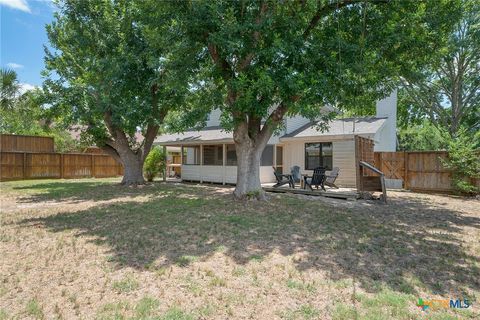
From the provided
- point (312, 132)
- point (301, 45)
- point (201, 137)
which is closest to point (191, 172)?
point (201, 137)

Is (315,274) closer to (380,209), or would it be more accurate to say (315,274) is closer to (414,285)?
(414,285)

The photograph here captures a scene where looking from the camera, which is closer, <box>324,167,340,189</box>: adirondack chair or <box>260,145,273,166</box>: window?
<box>324,167,340,189</box>: adirondack chair

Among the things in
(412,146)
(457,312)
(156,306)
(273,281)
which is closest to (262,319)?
(273,281)

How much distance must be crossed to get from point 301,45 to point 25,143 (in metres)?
20.7

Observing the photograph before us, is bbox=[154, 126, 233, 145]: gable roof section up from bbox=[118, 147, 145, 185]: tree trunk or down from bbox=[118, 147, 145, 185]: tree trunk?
up

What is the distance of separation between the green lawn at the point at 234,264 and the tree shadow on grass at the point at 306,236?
0.09 feet

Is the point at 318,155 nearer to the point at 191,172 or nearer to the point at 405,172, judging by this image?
the point at 405,172

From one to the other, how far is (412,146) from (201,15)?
3195cm

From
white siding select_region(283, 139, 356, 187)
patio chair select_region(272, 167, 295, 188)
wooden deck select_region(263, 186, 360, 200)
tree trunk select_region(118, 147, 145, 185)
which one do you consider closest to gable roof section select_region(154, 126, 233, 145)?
tree trunk select_region(118, 147, 145, 185)

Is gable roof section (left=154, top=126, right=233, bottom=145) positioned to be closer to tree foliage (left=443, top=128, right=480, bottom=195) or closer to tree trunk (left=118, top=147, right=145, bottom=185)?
tree trunk (left=118, top=147, right=145, bottom=185)

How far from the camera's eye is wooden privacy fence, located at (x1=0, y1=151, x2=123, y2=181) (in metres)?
18.8

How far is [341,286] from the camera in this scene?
404 cm

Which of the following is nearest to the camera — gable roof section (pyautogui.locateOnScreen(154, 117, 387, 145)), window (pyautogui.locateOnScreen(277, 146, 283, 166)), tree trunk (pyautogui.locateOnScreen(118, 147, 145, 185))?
gable roof section (pyautogui.locateOnScreen(154, 117, 387, 145))

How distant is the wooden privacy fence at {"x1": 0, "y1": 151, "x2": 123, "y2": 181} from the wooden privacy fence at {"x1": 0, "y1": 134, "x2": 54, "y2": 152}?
152cm
